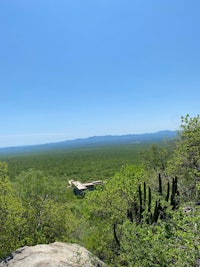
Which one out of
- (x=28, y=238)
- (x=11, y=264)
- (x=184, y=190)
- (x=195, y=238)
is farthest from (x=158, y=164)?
(x=195, y=238)

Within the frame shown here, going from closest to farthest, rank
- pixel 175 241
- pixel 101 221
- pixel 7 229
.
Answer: pixel 175 241
pixel 7 229
pixel 101 221

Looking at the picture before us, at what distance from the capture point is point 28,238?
1923 cm

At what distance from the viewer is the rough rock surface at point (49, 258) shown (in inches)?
598

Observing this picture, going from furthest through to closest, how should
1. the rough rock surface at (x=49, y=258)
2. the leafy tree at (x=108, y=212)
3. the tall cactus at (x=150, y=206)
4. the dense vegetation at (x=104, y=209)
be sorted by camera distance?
the leafy tree at (x=108, y=212)
the dense vegetation at (x=104, y=209)
the tall cactus at (x=150, y=206)
the rough rock surface at (x=49, y=258)

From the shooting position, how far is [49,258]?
1552 centimetres

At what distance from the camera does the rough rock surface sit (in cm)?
1519

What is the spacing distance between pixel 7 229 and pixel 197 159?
49.7 ft

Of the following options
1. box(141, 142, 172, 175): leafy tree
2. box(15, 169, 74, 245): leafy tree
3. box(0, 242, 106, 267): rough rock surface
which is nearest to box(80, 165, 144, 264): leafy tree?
box(15, 169, 74, 245): leafy tree

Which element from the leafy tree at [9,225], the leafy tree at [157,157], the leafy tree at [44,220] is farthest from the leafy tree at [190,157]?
the leafy tree at [157,157]

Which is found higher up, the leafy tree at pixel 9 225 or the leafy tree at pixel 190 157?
the leafy tree at pixel 190 157

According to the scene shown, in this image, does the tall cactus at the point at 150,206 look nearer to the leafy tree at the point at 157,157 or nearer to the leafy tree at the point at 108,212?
the leafy tree at the point at 108,212

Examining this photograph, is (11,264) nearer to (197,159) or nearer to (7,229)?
(7,229)

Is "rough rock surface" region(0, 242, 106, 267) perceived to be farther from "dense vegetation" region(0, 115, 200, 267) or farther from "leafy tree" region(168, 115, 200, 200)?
"leafy tree" region(168, 115, 200, 200)


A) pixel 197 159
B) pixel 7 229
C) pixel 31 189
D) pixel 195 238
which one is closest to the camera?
pixel 195 238
